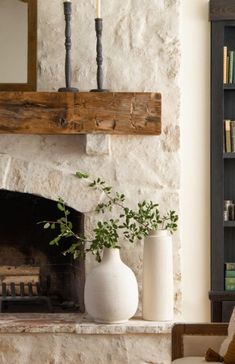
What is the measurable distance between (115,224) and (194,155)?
2.80 feet

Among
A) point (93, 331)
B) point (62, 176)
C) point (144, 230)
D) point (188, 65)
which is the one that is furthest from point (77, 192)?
point (188, 65)

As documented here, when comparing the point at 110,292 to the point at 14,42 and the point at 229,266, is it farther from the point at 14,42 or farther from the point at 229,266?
the point at 14,42

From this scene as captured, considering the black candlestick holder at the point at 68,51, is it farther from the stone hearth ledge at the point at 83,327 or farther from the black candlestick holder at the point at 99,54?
the stone hearth ledge at the point at 83,327

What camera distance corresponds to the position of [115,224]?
14.8 feet

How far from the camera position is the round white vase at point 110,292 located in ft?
14.0

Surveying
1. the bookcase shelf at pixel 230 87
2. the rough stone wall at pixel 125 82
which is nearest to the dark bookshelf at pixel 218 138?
the bookcase shelf at pixel 230 87

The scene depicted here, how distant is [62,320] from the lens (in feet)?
14.5

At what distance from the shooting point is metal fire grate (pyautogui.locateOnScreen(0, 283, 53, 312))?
4770 mm

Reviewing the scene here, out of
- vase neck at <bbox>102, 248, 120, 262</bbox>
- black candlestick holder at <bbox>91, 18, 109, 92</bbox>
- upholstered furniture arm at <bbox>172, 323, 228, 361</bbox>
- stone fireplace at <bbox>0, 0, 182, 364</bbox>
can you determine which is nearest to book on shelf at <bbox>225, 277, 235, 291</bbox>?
stone fireplace at <bbox>0, 0, 182, 364</bbox>

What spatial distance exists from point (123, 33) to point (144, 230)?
1.03m

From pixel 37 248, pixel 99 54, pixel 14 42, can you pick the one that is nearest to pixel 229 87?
pixel 99 54

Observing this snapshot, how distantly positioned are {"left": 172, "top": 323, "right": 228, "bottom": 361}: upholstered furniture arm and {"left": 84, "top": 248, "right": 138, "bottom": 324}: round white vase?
2.54 ft

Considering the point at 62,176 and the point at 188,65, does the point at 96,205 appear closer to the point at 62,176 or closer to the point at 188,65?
the point at 62,176

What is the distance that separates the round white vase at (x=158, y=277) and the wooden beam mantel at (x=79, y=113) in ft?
1.81
